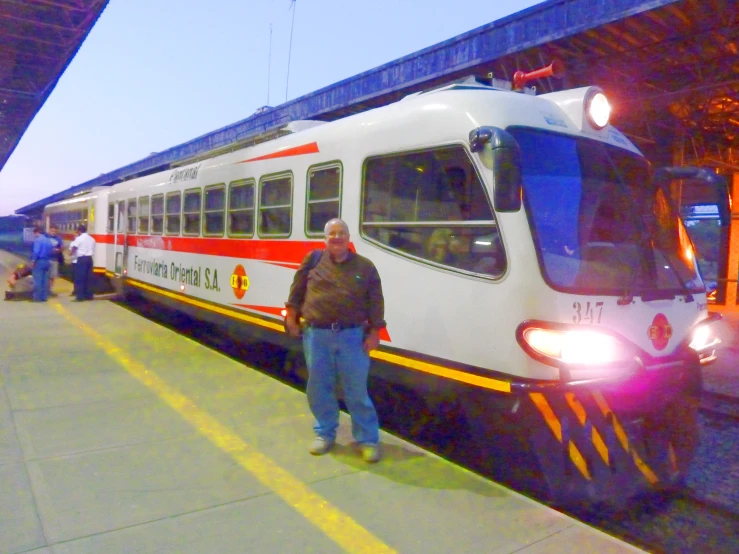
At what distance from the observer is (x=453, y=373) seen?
15.2ft

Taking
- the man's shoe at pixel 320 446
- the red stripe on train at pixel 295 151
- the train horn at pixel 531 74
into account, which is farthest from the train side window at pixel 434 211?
the man's shoe at pixel 320 446

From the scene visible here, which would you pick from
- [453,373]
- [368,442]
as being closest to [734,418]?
[453,373]

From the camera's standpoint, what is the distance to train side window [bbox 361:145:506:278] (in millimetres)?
4508

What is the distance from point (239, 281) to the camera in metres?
7.83

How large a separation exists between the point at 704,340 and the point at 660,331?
0.78m

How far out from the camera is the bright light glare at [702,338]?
5.02 m

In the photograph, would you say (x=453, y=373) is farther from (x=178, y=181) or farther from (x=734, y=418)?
(x=178, y=181)

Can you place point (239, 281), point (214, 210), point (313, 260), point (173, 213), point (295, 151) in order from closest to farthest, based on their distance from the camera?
1. point (313, 260)
2. point (295, 151)
3. point (239, 281)
4. point (214, 210)
5. point (173, 213)

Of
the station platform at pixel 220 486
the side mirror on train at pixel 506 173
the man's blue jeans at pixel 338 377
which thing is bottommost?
the station platform at pixel 220 486

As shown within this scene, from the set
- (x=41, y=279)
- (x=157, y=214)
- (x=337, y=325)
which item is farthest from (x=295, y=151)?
(x=41, y=279)

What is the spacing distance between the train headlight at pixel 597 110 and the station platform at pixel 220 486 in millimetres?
2760

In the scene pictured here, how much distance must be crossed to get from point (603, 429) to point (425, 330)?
1388mm

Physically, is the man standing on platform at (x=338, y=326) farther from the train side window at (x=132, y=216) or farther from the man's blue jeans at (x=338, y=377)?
the train side window at (x=132, y=216)

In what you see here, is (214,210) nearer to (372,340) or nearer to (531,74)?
(531,74)
